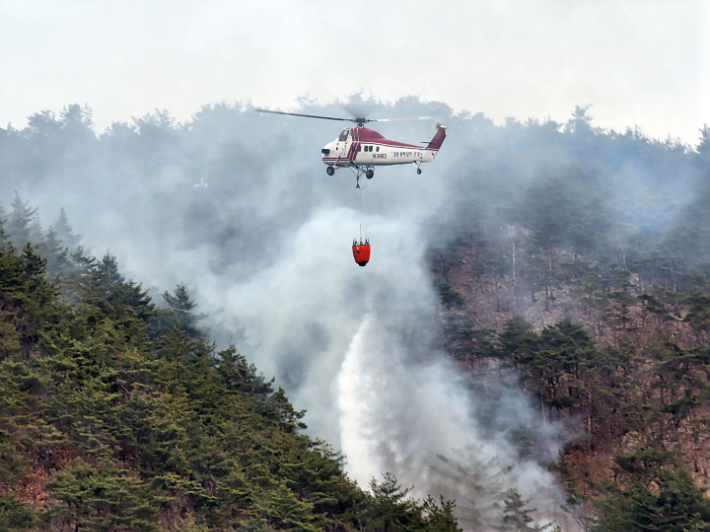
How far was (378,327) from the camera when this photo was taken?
74.8 m

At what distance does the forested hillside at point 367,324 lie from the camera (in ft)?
134

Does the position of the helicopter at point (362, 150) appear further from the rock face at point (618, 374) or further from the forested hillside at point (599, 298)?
the rock face at point (618, 374)

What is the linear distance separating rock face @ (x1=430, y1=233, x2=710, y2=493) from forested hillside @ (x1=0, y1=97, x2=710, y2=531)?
24cm

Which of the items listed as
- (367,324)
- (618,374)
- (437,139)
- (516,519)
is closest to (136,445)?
(516,519)

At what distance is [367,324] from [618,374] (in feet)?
74.9

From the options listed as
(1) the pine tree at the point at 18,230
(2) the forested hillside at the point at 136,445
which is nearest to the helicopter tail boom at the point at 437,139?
(2) the forested hillside at the point at 136,445

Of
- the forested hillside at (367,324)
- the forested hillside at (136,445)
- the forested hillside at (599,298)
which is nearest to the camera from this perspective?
the forested hillside at (136,445)

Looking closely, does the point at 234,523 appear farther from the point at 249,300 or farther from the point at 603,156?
the point at 603,156

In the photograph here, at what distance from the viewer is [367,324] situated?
74938 mm

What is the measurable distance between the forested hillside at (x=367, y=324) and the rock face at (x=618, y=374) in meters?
0.24

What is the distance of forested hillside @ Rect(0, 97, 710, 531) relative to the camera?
40812 millimetres

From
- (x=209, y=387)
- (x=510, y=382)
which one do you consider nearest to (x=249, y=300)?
(x=510, y=382)

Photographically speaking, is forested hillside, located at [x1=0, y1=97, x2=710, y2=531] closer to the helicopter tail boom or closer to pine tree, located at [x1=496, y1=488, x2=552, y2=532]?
pine tree, located at [x1=496, y1=488, x2=552, y2=532]

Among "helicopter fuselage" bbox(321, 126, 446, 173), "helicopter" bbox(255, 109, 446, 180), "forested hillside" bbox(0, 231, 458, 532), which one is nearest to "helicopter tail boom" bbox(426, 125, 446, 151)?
"helicopter" bbox(255, 109, 446, 180)
